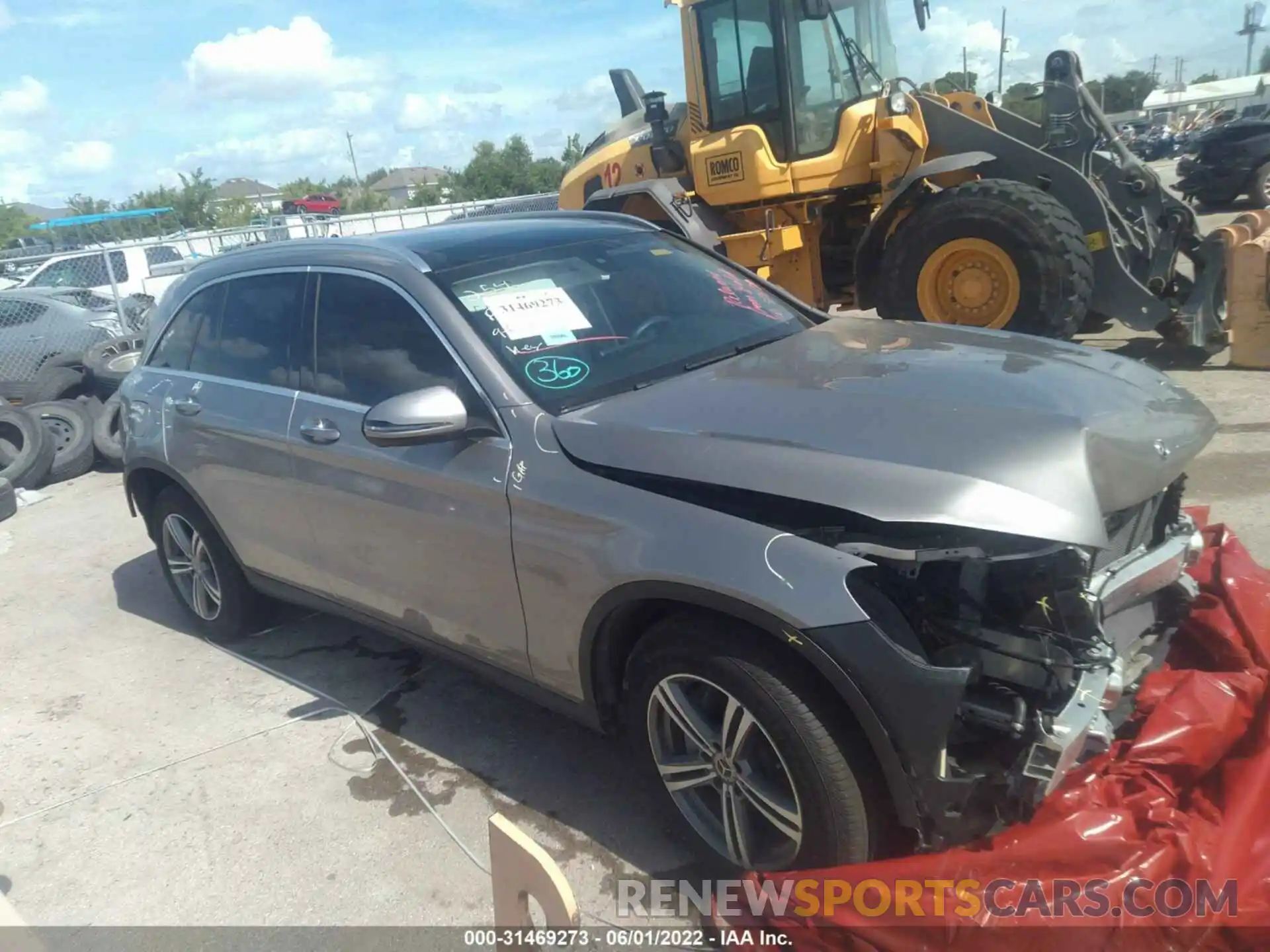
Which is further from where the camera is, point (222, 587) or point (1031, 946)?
point (222, 587)

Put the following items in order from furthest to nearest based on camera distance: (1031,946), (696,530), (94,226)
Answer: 1. (94,226)
2. (696,530)
3. (1031,946)

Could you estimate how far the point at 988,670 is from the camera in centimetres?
231

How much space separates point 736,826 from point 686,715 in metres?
0.33

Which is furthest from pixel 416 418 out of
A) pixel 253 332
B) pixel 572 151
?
pixel 572 151

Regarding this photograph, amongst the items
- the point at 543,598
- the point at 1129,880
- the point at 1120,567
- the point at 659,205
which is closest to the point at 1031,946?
the point at 1129,880

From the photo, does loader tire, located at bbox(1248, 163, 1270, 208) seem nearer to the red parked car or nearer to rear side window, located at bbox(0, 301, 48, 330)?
rear side window, located at bbox(0, 301, 48, 330)

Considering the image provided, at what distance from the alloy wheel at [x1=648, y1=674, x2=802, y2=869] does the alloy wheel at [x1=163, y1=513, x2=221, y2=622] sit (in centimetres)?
278

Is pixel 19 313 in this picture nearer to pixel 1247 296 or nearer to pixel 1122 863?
pixel 1247 296

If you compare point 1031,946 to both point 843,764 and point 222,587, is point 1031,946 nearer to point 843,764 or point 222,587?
point 843,764

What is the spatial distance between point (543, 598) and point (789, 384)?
38.5 inches

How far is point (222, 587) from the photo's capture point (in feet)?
15.1

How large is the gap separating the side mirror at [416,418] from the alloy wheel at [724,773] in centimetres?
100

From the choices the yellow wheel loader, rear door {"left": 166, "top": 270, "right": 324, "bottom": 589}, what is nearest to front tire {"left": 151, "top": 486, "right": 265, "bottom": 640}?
rear door {"left": 166, "top": 270, "right": 324, "bottom": 589}

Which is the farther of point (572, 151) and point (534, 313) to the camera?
point (572, 151)
